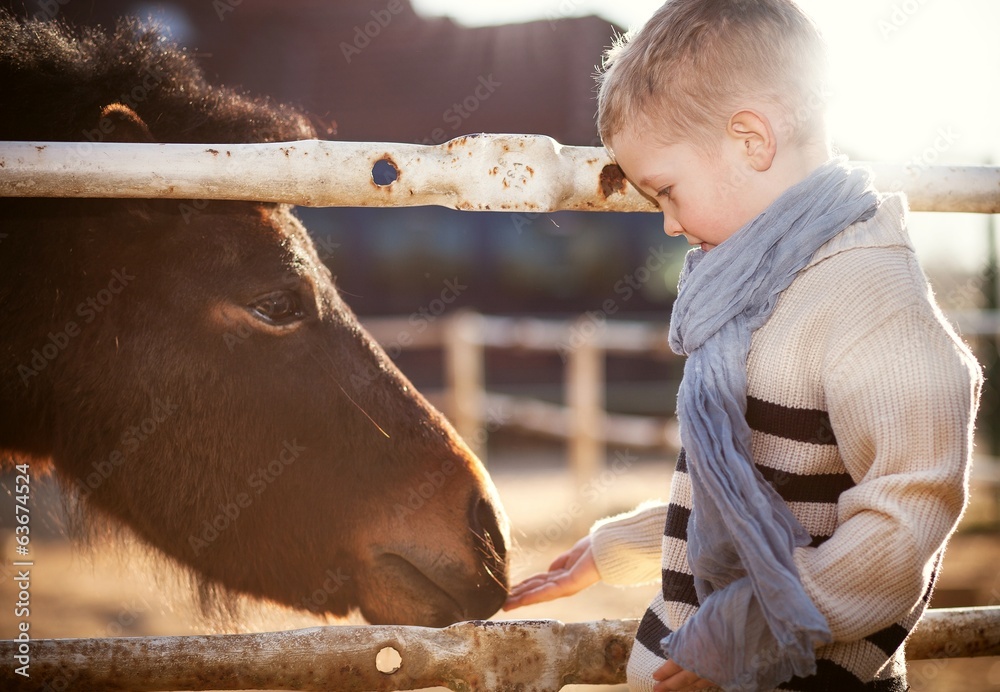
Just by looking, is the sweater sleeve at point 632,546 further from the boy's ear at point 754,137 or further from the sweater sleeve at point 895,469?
the boy's ear at point 754,137

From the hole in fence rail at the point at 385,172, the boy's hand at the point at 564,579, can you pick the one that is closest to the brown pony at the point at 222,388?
the boy's hand at the point at 564,579

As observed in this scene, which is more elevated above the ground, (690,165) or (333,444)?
(690,165)

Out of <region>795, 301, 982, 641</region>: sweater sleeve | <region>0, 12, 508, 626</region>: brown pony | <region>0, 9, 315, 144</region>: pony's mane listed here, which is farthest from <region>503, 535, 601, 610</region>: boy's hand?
<region>0, 9, 315, 144</region>: pony's mane

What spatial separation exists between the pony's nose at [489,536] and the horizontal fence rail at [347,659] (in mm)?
410

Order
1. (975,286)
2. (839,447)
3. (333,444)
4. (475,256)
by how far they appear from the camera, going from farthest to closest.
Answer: (475,256)
(975,286)
(333,444)
(839,447)

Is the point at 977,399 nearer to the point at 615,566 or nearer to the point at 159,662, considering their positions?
the point at 615,566

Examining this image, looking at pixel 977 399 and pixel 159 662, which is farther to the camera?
pixel 159 662

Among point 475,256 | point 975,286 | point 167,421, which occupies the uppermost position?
point 475,256

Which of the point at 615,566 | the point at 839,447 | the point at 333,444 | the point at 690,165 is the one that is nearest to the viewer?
the point at 839,447

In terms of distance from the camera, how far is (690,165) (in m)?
1.09

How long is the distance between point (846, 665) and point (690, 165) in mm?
738

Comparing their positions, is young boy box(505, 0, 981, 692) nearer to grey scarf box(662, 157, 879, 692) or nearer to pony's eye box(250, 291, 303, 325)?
grey scarf box(662, 157, 879, 692)

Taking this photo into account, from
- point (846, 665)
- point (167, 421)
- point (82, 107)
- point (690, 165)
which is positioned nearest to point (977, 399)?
point (846, 665)

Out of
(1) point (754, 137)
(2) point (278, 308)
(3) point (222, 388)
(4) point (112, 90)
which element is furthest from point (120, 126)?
(1) point (754, 137)
